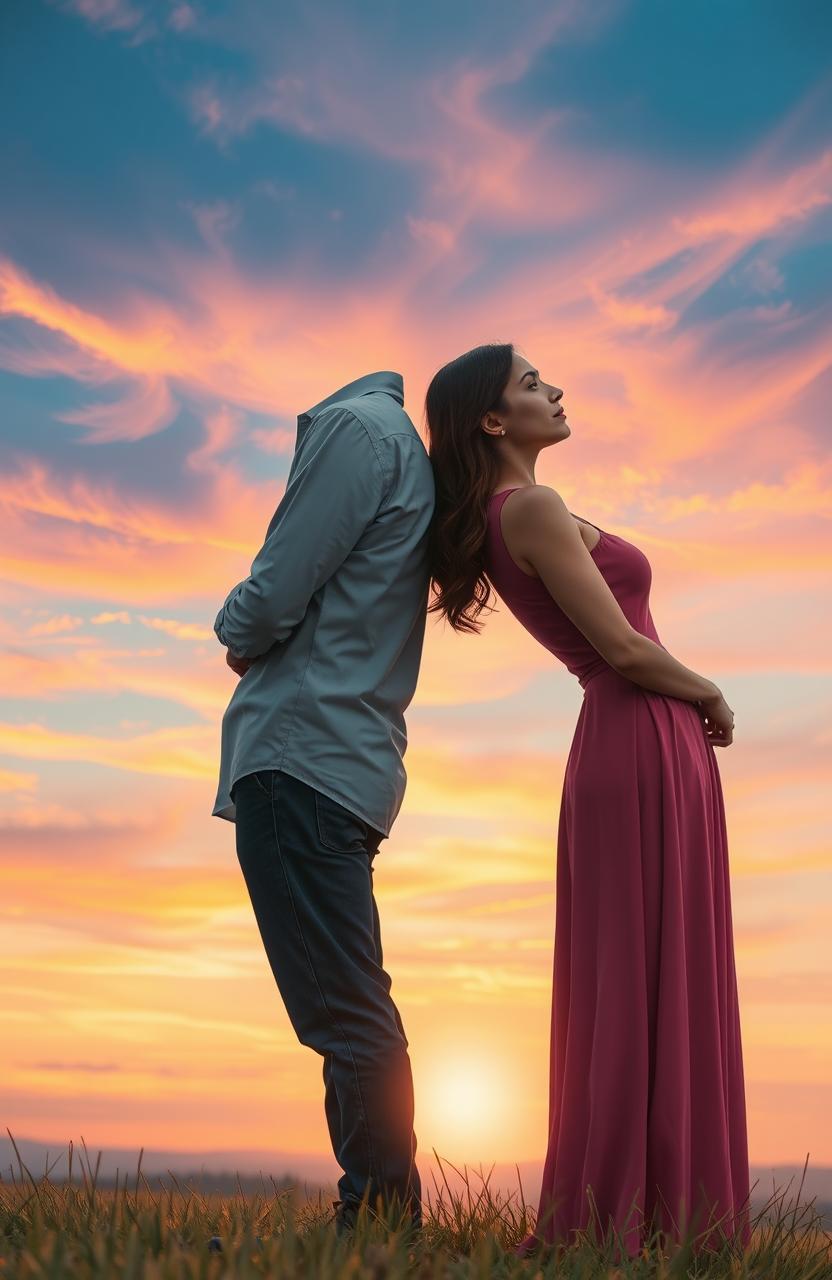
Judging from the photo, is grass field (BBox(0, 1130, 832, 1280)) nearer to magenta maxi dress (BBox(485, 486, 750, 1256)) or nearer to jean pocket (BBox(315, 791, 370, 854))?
magenta maxi dress (BBox(485, 486, 750, 1256))

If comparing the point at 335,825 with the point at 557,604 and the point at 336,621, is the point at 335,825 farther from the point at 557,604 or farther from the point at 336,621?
the point at 557,604

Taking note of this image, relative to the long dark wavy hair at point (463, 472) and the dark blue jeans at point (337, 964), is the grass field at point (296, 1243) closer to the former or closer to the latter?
the dark blue jeans at point (337, 964)

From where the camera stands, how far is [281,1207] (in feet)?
12.3

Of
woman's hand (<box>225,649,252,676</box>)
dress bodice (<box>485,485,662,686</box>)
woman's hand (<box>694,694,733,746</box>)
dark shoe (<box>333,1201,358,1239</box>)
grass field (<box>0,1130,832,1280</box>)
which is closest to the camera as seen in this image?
grass field (<box>0,1130,832,1280</box>)

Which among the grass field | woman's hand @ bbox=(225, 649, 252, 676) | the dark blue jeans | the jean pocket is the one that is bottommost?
the grass field

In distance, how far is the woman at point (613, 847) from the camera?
4141mm

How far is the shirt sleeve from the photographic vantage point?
3736 mm

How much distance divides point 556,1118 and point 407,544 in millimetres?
2000

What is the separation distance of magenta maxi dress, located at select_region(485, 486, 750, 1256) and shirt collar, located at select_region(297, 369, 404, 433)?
48 centimetres

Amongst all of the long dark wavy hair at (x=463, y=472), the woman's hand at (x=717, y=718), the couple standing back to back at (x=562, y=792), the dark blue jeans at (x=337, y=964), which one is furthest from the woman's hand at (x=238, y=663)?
the woman's hand at (x=717, y=718)

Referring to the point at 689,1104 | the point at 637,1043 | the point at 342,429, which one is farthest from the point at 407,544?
the point at 689,1104

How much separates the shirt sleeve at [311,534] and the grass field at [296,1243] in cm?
155

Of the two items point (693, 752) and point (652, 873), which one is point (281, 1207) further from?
point (693, 752)

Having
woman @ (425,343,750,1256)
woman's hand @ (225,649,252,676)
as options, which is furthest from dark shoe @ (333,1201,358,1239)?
woman's hand @ (225,649,252,676)
